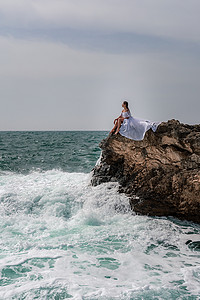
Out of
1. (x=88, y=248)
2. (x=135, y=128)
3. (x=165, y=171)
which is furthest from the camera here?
(x=135, y=128)

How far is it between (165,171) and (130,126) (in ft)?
5.21

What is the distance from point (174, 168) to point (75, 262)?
11.7 feet

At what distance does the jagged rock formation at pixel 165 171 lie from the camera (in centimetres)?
732

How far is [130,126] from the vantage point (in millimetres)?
8141

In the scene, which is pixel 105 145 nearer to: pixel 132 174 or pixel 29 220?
pixel 132 174

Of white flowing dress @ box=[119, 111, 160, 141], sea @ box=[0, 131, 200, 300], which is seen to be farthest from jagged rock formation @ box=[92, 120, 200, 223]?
sea @ box=[0, 131, 200, 300]

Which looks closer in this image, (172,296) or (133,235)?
(172,296)

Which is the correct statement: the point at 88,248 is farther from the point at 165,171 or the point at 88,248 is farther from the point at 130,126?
the point at 130,126

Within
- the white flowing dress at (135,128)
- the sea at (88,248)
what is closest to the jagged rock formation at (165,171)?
the white flowing dress at (135,128)

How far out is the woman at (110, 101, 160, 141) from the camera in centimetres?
791

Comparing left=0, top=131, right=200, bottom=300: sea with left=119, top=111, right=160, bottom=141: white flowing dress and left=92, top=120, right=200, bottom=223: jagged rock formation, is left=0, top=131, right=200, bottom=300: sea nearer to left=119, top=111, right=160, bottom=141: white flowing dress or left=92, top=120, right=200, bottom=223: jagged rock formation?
left=92, top=120, right=200, bottom=223: jagged rock formation

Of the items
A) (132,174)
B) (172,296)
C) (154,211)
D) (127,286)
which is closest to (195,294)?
(172,296)

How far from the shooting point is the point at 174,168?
7.54 metres

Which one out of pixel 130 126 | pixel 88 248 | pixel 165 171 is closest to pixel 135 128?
pixel 130 126
